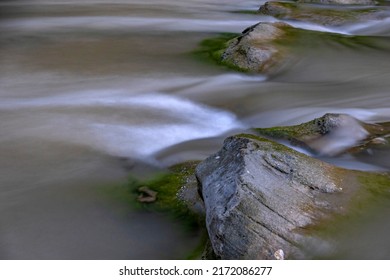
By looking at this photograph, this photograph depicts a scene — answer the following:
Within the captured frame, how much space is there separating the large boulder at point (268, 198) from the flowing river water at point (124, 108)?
1.08 ft

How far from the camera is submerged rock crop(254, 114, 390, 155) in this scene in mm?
5012

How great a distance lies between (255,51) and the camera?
8.30 meters

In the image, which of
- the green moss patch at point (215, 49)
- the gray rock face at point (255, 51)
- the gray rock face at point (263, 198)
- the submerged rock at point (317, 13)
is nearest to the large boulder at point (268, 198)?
the gray rock face at point (263, 198)

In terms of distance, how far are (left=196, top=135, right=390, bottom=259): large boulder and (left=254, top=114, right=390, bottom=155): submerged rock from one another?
32.3 inches

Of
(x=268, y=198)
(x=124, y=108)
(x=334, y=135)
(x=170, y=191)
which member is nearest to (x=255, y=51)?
(x=124, y=108)

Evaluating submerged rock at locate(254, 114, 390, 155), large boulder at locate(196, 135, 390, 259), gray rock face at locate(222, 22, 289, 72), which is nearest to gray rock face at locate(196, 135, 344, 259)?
large boulder at locate(196, 135, 390, 259)

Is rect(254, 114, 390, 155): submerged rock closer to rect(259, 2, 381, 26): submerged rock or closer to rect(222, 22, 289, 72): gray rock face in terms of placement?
rect(222, 22, 289, 72): gray rock face

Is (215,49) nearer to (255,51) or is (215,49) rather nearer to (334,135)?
(255,51)

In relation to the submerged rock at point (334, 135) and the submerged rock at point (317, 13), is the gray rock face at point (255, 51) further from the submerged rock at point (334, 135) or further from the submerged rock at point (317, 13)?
the submerged rock at point (334, 135)

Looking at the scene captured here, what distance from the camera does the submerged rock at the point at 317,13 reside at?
11.0m

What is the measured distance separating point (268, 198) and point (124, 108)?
364 centimetres

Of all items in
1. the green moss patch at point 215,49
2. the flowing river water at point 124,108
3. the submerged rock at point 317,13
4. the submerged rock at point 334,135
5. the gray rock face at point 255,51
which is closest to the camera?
the flowing river water at point 124,108

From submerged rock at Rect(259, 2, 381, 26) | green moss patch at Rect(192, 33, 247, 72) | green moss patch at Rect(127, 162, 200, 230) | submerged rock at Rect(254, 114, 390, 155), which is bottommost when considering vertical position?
green moss patch at Rect(127, 162, 200, 230)

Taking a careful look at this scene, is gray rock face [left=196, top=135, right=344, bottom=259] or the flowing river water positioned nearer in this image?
gray rock face [left=196, top=135, right=344, bottom=259]
